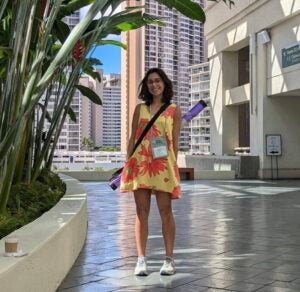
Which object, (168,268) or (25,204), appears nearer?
(168,268)

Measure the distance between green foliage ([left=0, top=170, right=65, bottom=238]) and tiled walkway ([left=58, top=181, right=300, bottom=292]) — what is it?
2.03ft

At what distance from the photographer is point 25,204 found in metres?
5.86

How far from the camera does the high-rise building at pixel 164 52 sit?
1266 inches

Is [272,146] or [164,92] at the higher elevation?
[164,92]

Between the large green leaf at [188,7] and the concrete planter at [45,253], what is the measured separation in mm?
2615

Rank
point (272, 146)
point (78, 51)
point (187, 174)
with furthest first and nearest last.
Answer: point (272, 146)
point (187, 174)
point (78, 51)

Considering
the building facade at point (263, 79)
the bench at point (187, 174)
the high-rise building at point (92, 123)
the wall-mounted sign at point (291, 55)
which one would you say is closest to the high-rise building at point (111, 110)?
the high-rise building at point (92, 123)

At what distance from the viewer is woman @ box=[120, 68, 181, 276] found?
4.71m

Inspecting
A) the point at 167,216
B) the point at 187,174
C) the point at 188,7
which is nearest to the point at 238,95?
the point at 187,174

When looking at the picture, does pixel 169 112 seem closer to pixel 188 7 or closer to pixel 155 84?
pixel 155 84

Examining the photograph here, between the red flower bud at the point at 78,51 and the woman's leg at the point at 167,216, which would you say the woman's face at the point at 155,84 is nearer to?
the woman's leg at the point at 167,216

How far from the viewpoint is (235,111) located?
26016mm

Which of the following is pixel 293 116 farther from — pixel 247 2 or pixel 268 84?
pixel 247 2

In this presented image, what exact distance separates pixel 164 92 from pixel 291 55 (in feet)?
51.7
